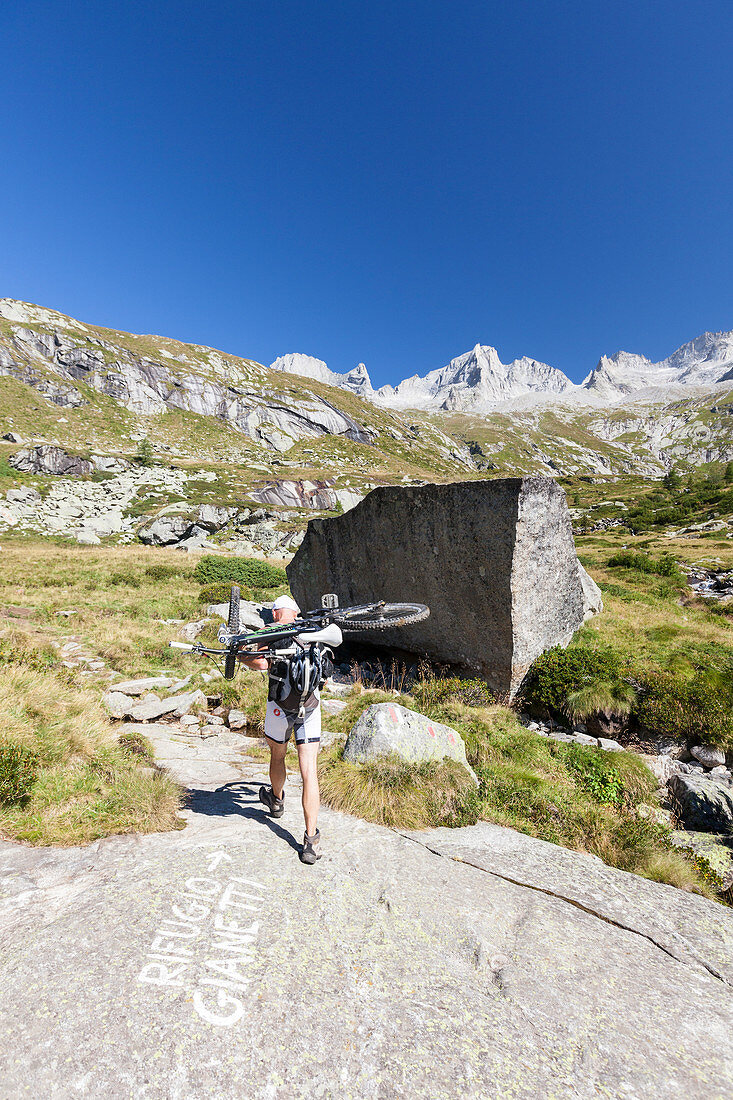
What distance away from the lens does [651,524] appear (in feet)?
170

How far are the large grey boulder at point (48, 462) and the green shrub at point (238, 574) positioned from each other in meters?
55.0

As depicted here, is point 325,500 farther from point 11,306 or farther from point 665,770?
point 11,306

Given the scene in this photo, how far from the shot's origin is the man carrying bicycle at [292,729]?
Answer: 4.97 m

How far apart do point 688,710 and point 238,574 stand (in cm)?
2700

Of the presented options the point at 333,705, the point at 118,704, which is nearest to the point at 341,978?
the point at 333,705

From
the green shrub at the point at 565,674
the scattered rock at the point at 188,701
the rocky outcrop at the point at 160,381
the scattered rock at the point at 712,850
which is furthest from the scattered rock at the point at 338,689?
the rocky outcrop at the point at 160,381

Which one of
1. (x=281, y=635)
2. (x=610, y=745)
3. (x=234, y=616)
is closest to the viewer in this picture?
(x=281, y=635)

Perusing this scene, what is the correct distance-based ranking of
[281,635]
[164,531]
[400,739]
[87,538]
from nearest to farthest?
[281,635] < [400,739] < [87,538] < [164,531]

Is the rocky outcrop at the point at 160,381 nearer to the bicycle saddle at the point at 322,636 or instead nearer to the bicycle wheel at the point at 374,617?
the bicycle wheel at the point at 374,617

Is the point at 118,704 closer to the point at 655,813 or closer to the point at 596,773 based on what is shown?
the point at 596,773

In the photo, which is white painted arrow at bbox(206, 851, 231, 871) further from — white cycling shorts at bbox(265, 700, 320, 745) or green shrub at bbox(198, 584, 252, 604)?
green shrub at bbox(198, 584, 252, 604)

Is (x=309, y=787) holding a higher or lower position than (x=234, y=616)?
lower

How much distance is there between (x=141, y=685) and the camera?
11938 millimetres

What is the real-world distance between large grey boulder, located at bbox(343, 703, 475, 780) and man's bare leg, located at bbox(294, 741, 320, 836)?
2.27 m
